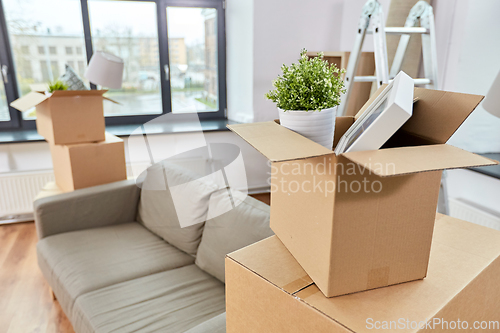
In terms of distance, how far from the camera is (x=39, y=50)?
3.22 m

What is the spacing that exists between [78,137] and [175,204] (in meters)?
0.80

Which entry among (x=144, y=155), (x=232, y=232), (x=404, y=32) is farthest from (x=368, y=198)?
(x=144, y=155)

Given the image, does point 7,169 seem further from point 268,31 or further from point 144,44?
point 268,31

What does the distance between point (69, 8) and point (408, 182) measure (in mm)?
3524

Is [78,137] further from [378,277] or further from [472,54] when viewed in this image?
[472,54]

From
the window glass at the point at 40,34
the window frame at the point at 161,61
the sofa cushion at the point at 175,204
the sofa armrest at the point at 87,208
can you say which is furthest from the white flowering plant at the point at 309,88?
the window glass at the point at 40,34

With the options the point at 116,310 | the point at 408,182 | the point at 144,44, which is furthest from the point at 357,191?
Answer: the point at 144,44

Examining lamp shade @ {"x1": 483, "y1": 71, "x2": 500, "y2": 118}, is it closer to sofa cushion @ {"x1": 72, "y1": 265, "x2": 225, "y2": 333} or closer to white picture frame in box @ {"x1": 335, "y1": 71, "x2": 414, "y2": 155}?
white picture frame in box @ {"x1": 335, "y1": 71, "x2": 414, "y2": 155}

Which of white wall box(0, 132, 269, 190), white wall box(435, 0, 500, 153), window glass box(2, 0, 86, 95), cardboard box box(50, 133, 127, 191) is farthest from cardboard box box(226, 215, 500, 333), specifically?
window glass box(2, 0, 86, 95)

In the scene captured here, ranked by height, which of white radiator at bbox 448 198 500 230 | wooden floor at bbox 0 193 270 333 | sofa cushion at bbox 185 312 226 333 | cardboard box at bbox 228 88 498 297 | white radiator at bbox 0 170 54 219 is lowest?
wooden floor at bbox 0 193 270 333

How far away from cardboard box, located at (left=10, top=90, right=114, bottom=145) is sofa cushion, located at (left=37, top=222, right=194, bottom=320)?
0.58m

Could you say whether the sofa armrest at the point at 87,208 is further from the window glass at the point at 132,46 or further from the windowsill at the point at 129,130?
the window glass at the point at 132,46

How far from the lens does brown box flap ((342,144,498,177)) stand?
526mm

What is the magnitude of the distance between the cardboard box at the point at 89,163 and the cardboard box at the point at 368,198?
176 centimetres
